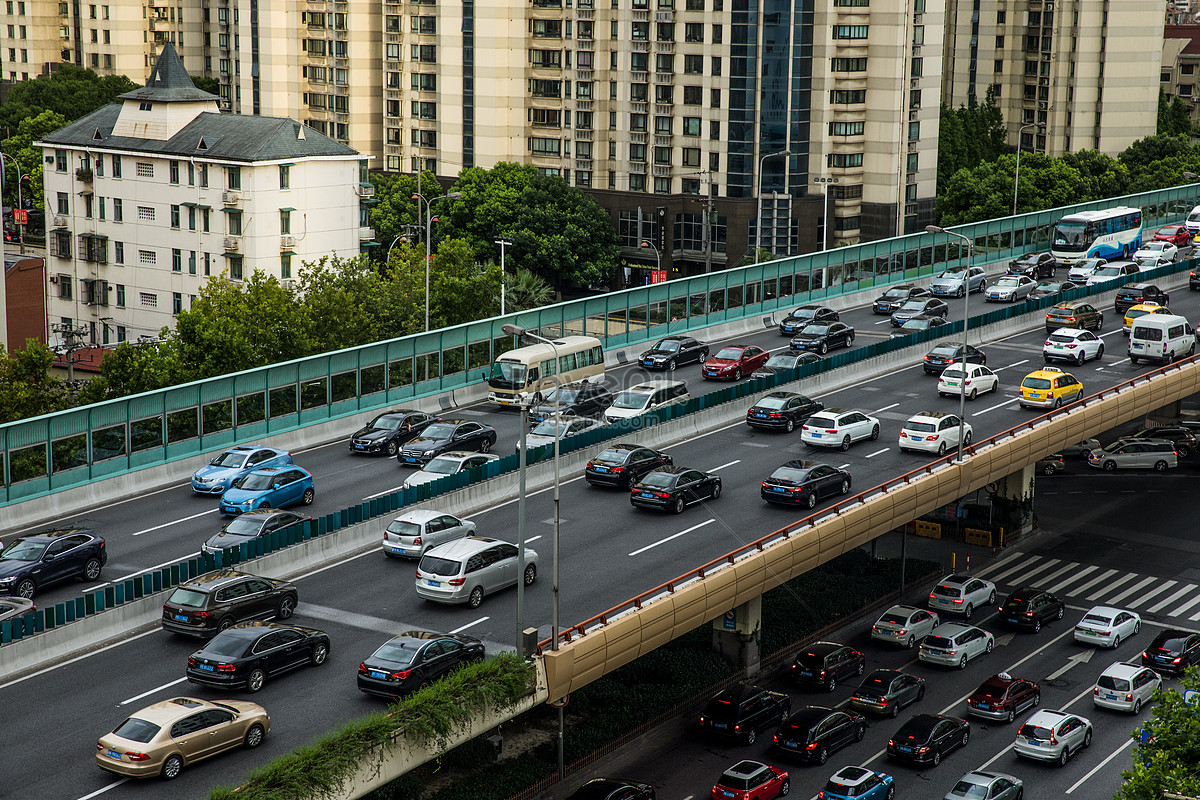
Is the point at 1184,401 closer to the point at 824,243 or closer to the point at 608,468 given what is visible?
the point at 824,243

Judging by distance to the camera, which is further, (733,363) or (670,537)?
(733,363)

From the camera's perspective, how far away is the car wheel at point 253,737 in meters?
36.7

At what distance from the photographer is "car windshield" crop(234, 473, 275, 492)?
54688 millimetres

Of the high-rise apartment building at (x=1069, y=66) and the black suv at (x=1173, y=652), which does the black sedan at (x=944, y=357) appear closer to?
the black suv at (x=1173, y=652)

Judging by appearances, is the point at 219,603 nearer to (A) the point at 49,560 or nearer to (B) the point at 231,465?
(A) the point at 49,560

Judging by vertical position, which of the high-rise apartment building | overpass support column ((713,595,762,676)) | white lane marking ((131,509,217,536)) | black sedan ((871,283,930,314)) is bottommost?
overpass support column ((713,595,762,676))

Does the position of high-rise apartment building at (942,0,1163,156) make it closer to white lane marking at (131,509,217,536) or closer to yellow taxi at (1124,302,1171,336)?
yellow taxi at (1124,302,1171,336)

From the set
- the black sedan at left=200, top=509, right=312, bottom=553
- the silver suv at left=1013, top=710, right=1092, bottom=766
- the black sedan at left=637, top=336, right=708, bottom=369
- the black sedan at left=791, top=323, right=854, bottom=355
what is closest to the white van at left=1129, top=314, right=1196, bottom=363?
the black sedan at left=791, top=323, right=854, bottom=355

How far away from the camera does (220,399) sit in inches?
2429

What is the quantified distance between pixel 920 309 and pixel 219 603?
55810mm

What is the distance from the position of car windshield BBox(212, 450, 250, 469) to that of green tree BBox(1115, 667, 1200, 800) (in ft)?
116

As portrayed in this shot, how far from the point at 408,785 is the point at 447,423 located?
21.3m

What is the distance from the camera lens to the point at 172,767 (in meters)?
35.1

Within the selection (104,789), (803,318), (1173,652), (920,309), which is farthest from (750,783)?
(920,309)
